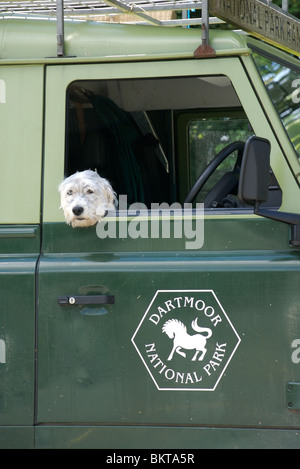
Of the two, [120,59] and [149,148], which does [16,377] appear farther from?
[149,148]

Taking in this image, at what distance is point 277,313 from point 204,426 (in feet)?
1.77

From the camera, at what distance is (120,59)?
10.3 feet

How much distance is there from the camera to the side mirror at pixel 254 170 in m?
2.83

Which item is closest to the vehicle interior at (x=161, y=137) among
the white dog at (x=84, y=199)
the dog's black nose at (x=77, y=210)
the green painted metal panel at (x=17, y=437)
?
the white dog at (x=84, y=199)

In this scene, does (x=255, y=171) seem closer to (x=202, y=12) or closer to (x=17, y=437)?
(x=202, y=12)

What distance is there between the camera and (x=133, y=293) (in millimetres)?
3029

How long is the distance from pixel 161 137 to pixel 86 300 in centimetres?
181

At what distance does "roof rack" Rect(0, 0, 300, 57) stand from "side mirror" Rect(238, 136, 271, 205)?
50 cm

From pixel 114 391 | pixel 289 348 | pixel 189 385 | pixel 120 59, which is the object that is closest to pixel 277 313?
pixel 289 348

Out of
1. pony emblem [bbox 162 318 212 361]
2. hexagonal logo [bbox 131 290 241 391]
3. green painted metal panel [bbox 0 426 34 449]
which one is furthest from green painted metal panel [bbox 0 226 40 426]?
pony emblem [bbox 162 318 212 361]

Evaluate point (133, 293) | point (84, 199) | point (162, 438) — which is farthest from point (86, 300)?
point (162, 438)

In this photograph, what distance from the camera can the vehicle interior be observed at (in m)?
3.46

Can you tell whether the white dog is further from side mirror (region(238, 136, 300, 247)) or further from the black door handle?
side mirror (region(238, 136, 300, 247))

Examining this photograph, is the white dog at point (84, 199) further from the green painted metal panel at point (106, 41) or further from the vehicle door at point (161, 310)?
the green painted metal panel at point (106, 41)
